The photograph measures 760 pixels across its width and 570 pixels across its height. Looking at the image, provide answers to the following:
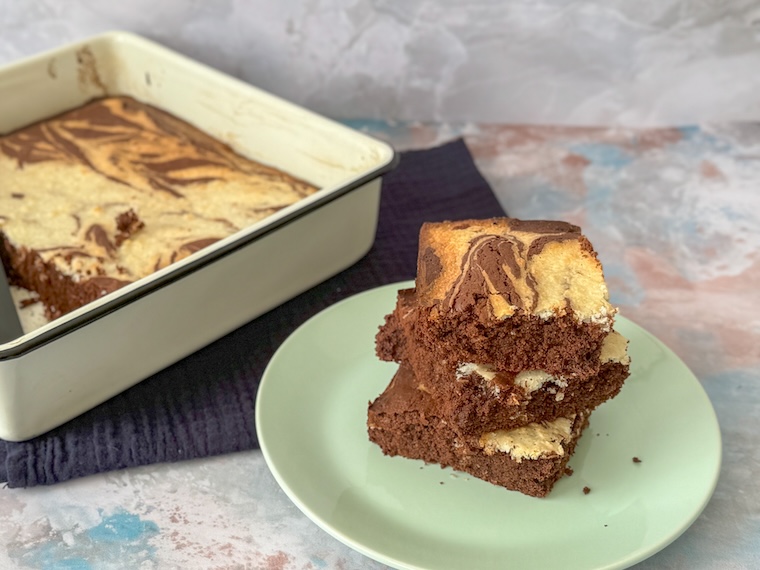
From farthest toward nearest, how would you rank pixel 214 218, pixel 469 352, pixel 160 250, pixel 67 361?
pixel 214 218 → pixel 160 250 → pixel 67 361 → pixel 469 352

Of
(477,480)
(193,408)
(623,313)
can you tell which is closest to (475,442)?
(477,480)

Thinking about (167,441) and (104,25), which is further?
(104,25)

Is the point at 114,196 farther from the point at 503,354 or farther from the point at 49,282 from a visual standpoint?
the point at 503,354

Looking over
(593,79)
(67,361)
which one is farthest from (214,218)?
(593,79)

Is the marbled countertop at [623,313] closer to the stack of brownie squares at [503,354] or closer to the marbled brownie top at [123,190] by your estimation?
the stack of brownie squares at [503,354]

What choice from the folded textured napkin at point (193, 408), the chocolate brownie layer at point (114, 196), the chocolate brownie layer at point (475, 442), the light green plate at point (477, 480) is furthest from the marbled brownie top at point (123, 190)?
the chocolate brownie layer at point (475, 442)

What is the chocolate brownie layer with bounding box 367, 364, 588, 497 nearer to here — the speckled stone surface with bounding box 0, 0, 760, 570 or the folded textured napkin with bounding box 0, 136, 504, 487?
the folded textured napkin with bounding box 0, 136, 504, 487

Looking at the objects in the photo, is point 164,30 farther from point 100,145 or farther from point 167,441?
point 167,441
